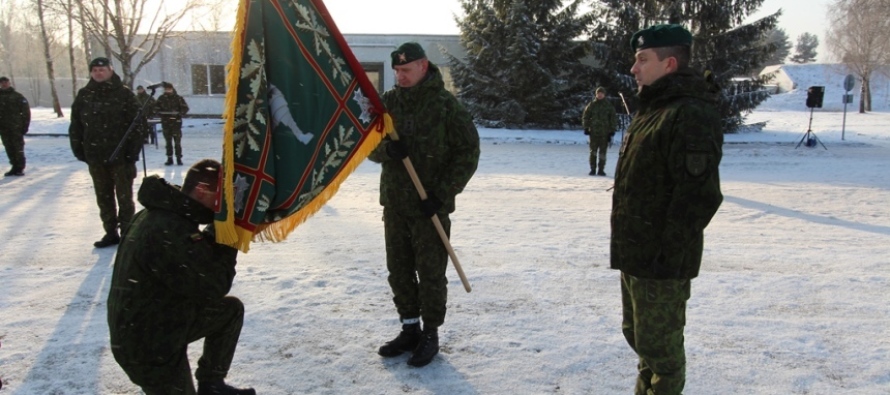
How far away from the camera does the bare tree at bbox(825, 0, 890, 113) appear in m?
40.0

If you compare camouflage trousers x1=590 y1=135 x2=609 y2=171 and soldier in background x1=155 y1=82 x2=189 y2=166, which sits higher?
soldier in background x1=155 y1=82 x2=189 y2=166

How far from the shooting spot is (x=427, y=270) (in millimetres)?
3678

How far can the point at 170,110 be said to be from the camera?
1316cm

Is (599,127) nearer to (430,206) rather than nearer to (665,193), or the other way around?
(430,206)

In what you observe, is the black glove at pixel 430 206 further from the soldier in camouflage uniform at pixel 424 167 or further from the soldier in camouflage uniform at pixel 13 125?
the soldier in camouflage uniform at pixel 13 125

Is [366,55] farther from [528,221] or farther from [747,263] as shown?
[747,263]

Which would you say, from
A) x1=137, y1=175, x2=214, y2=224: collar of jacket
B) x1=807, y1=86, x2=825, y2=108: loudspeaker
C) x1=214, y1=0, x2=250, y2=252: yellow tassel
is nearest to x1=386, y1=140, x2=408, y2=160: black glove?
x1=214, y1=0, x2=250, y2=252: yellow tassel

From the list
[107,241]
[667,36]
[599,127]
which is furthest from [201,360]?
[599,127]

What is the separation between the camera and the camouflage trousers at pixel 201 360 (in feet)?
8.80

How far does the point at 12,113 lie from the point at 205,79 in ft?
64.3

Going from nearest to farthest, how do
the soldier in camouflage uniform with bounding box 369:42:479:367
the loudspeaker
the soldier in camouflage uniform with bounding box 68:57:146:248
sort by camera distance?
1. the soldier in camouflage uniform with bounding box 369:42:479:367
2. the soldier in camouflage uniform with bounding box 68:57:146:248
3. the loudspeaker

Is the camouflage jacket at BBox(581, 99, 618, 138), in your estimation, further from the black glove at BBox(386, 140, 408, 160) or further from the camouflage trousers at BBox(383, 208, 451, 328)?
the black glove at BBox(386, 140, 408, 160)

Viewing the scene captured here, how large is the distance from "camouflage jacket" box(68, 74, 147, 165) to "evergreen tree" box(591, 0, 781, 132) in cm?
1945

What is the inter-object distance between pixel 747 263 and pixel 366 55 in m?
25.4
